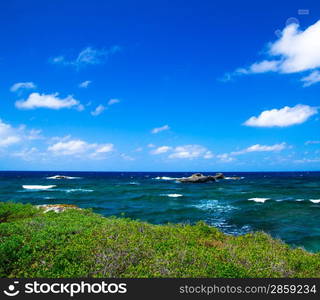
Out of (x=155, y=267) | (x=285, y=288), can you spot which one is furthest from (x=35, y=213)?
(x=285, y=288)

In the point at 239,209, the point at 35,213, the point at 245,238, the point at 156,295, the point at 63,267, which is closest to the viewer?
the point at 156,295

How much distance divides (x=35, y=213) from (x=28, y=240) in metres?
A: 8.90

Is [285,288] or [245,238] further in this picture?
[245,238]

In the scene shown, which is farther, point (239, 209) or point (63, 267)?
point (239, 209)

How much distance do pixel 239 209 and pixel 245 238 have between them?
2137 cm

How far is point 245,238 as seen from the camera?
13789 mm

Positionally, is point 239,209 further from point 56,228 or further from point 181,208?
point 56,228

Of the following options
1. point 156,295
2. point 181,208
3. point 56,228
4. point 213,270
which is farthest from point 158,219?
point 156,295

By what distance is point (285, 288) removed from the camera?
639 centimetres

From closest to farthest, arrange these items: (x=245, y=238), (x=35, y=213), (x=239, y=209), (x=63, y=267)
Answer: (x=63, y=267) → (x=245, y=238) → (x=35, y=213) → (x=239, y=209)

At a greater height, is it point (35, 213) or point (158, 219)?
point (35, 213)

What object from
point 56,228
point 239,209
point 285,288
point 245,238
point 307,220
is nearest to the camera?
point 285,288

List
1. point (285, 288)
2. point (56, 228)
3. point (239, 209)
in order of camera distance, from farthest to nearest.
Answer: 1. point (239, 209)
2. point (56, 228)
3. point (285, 288)

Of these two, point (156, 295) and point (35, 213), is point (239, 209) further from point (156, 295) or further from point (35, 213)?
point (156, 295)
